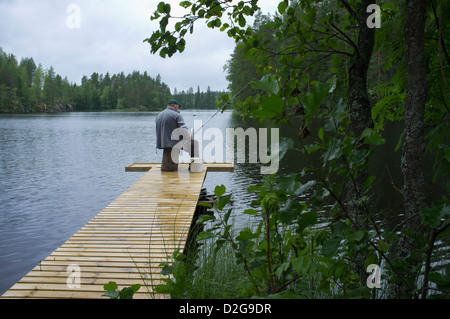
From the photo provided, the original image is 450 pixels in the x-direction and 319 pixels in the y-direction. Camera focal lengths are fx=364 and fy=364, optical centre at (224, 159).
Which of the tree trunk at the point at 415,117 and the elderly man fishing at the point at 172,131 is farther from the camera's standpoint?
the elderly man fishing at the point at 172,131

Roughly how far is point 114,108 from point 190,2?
137 m

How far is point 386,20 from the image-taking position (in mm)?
2750

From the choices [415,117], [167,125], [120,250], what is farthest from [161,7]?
[167,125]

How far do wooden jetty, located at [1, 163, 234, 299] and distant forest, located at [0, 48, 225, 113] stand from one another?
9113cm

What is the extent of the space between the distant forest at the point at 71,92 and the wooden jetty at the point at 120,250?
91129mm

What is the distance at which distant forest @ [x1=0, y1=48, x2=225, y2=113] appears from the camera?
3851 inches

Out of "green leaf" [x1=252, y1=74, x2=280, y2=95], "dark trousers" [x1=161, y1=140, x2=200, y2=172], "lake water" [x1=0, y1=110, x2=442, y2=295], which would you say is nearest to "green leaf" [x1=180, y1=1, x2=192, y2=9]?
"green leaf" [x1=252, y1=74, x2=280, y2=95]

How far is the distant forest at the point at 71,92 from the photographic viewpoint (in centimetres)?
9781

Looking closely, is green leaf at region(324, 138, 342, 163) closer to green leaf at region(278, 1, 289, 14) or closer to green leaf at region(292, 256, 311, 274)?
green leaf at region(292, 256, 311, 274)

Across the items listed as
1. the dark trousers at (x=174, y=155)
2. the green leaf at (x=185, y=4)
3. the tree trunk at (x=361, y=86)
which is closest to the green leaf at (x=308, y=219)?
the tree trunk at (x=361, y=86)

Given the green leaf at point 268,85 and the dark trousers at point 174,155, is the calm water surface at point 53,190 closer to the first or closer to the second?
the dark trousers at point 174,155

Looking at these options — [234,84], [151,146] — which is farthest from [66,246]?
[234,84]

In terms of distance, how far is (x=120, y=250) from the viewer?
4.45 meters

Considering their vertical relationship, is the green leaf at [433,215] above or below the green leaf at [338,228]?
above
